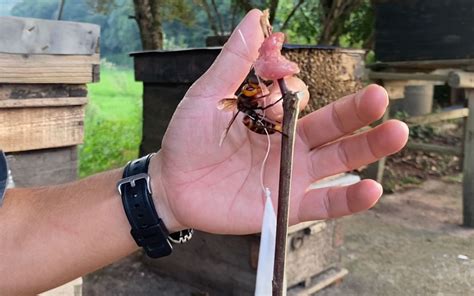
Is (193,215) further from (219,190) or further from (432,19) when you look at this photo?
(432,19)

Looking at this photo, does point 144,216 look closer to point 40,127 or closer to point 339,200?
point 339,200

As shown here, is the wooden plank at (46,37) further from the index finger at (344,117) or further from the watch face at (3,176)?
the index finger at (344,117)

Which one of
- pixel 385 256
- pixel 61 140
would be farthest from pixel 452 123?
pixel 61 140

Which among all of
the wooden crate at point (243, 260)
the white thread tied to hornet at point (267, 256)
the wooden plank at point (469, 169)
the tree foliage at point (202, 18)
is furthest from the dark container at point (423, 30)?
the white thread tied to hornet at point (267, 256)

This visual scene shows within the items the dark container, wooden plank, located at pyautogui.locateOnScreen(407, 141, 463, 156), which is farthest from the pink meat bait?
wooden plank, located at pyautogui.locateOnScreen(407, 141, 463, 156)

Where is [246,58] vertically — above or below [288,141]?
above
